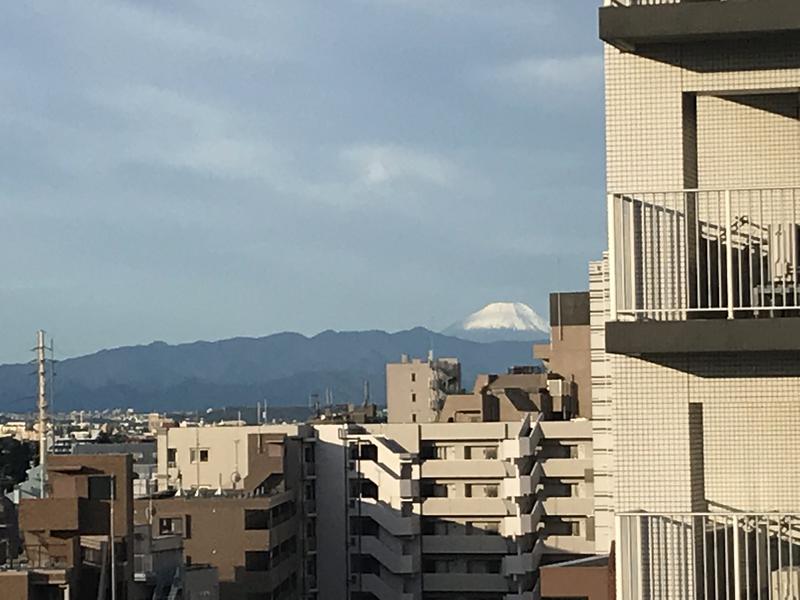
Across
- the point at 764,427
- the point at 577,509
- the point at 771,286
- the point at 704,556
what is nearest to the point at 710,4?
the point at 771,286

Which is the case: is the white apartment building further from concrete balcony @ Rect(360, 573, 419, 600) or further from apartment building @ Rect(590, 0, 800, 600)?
apartment building @ Rect(590, 0, 800, 600)

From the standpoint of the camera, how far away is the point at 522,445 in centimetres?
8256

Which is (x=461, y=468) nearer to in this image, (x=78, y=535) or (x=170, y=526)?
(x=170, y=526)

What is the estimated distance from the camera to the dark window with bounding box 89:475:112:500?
4853 cm

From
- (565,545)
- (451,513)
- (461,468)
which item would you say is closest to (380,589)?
(451,513)

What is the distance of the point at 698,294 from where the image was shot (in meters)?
10.9

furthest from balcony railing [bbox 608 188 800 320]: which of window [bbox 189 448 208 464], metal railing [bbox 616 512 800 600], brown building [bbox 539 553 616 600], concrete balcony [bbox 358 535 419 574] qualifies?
window [bbox 189 448 208 464]

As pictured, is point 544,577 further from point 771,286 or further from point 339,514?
point 339,514

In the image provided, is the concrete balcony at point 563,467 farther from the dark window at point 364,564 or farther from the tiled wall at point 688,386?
the tiled wall at point 688,386

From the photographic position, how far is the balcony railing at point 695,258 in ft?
35.5

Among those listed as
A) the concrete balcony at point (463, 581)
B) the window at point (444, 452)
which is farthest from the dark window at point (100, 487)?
the window at point (444, 452)

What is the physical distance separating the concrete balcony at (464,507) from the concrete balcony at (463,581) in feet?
9.59

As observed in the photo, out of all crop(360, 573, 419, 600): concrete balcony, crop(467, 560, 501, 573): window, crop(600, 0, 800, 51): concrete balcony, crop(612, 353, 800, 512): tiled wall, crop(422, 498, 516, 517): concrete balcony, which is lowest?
crop(360, 573, 419, 600): concrete balcony

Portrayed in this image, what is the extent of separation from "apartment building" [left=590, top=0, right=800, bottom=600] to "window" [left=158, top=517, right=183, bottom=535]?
5909 centimetres
